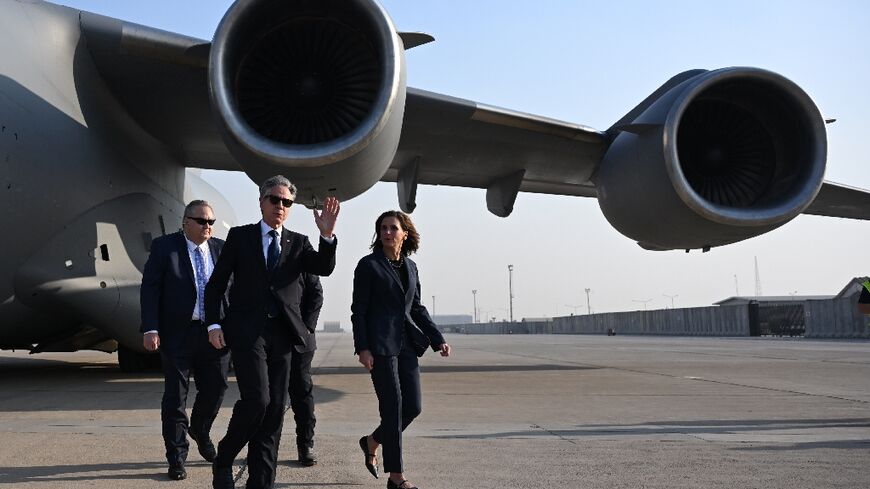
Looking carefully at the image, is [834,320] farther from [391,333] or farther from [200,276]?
[391,333]

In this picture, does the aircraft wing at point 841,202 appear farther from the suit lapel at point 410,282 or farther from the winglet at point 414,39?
the suit lapel at point 410,282

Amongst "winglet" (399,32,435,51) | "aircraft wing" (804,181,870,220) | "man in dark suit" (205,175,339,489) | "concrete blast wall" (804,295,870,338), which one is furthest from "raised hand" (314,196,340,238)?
"concrete blast wall" (804,295,870,338)

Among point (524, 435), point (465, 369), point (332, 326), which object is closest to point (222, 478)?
point (524, 435)

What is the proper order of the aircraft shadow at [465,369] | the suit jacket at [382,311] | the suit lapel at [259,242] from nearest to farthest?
the suit lapel at [259,242]
the suit jacket at [382,311]
the aircraft shadow at [465,369]

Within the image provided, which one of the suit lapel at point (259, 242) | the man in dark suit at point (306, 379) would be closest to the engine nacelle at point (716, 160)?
the man in dark suit at point (306, 379)

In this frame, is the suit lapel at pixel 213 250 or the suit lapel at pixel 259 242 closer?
the suit lapel at pixel 259 242

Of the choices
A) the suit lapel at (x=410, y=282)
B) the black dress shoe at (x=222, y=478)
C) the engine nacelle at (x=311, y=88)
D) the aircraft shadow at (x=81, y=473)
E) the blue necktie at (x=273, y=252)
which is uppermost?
the engine nacelle at (x=311, y=88)

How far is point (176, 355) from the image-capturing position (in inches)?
165

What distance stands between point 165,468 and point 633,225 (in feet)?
20.8

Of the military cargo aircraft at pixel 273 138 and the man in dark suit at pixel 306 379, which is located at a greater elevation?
the military cargo aircraft at pixel 273 138

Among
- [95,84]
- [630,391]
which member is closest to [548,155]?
[630,391]

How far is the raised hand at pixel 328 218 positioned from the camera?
3.40 metres

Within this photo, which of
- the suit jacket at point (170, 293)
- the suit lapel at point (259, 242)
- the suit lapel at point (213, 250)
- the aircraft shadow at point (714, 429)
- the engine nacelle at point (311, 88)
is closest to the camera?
the suit lapel at point (259, 242)

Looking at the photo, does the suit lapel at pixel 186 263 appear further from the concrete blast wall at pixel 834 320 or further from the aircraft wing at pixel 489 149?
the concrete blast wall at pixel 834 320
